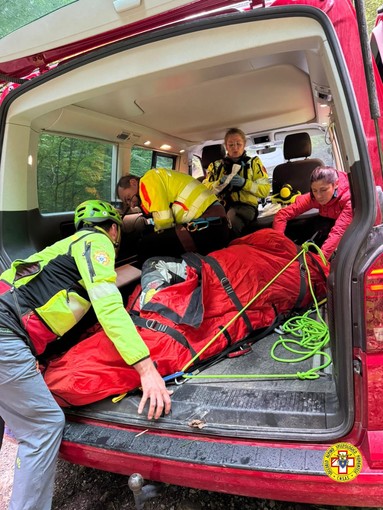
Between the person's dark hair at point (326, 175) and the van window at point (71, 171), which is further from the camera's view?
the person's dark hair at point (326, 175)

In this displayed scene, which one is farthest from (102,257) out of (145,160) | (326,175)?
(145,160)

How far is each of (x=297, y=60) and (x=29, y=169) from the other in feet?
6.43

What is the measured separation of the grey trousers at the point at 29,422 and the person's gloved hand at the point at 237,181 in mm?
3096

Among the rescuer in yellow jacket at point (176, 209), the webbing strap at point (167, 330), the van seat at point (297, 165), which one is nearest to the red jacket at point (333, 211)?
the rescuer in yellow jacket at point (176, 209)

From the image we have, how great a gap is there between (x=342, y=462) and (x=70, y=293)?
1419mm

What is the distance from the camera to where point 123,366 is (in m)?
1.79

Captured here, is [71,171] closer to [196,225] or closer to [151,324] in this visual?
[196,225]

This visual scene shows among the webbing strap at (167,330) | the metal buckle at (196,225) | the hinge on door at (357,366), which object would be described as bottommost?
the webbing strap at (167,330)

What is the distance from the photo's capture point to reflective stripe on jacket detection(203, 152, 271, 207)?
4.17 meters

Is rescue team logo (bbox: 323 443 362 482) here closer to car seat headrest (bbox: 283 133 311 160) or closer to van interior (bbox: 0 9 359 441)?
van interior (bbox: 0 9 359 441)

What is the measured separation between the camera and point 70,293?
1.86 meters

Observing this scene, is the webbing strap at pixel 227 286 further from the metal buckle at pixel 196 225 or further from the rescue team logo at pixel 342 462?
the rescue team logo at pixel 342 462

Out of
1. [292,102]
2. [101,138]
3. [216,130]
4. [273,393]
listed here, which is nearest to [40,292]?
[273,393]

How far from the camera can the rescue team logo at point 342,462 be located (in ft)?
3.91
